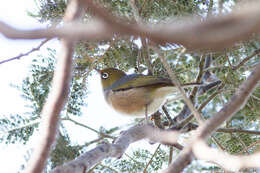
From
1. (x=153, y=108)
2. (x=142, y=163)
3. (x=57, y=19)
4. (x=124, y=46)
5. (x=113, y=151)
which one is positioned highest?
(x=57, y=19)

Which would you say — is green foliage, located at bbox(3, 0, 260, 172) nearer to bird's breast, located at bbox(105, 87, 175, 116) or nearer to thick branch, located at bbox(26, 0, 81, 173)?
bird's breast, located at bbox(105, 87, 175, 116)

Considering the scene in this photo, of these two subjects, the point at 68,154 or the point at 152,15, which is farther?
the point at 152,15

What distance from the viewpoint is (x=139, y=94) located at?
4055mm

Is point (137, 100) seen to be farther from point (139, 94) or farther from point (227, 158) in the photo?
point (227, 158)

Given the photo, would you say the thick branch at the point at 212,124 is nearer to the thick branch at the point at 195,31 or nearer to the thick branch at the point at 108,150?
the thick branch at the point at 108,150

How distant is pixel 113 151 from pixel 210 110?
3.19m

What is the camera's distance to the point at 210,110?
16.5 feet

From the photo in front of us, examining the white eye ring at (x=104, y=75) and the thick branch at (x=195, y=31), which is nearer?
the thick branch at (x=195, y=31)

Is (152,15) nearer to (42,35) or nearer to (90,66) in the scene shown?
(90,66)

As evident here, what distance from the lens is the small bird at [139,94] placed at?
12.4ft

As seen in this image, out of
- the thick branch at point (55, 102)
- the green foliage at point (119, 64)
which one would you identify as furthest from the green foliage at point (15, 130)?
the thick branch at point (55, 102)

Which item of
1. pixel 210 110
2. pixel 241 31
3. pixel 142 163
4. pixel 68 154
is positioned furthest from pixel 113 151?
pixel 210 110

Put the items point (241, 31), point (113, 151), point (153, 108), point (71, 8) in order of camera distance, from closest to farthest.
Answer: point (241, 31), point (71, 8), point (113, 151), point (153, 108)

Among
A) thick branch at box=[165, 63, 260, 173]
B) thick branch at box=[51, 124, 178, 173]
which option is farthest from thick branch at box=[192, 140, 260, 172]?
thick branch at box=[51, 124, 178, 173]
